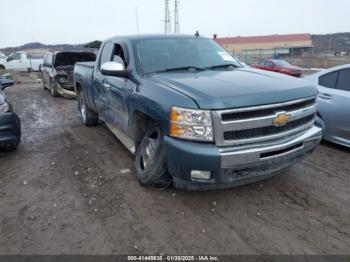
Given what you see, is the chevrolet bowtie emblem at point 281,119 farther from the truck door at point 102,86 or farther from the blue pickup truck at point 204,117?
the truck door at point 102,86

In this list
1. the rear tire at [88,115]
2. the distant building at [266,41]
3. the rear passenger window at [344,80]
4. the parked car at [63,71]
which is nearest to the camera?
the rear passenger window at [344,80]

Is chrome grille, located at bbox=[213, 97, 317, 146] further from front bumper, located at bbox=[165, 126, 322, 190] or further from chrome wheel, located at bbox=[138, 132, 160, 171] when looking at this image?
chrome wheel, located at bbox=[138, 132, 160, 171]

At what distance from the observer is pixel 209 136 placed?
9.68 ft

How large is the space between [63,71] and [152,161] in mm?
9070

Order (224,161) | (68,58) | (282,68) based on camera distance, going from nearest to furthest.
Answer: (224,161) → (68,58) → (282,68)

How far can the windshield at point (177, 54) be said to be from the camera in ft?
13.6

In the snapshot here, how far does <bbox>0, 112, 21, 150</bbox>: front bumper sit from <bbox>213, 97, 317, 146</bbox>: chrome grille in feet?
11.7

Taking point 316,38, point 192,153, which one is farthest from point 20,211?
point 316,38

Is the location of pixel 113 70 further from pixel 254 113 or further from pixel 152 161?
pixel 254 113

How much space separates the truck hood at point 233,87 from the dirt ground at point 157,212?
1.24 meters

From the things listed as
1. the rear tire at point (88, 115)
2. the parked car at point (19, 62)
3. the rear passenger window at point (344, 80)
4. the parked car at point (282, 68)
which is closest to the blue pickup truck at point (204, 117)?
the rear passenger window at point (344, 80)

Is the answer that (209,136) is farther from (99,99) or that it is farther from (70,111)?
(70,111)

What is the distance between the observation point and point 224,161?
290 centimetres

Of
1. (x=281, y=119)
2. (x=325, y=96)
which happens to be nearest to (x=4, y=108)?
(x=281, y=119)
